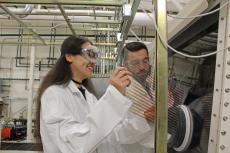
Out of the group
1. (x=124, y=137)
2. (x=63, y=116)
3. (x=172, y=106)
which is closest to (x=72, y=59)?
(x=63, y=116)

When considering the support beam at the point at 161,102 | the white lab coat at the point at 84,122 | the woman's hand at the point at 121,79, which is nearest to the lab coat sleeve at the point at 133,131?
the white lab coat at the point at 84,122

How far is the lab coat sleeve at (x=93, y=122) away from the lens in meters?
1.01

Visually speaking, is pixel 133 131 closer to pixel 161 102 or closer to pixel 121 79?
pixel 121 79

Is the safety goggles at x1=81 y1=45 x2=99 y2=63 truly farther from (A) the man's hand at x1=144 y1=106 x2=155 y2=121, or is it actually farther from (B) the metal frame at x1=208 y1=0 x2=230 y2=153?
(B) the metal frame at x1=208 y1=0 x2=230 y2=153

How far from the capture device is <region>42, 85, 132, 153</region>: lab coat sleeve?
3.32 ft

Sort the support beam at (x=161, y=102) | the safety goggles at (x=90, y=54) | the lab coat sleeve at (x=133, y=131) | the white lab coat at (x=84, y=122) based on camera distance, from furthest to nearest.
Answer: the safety goggles at (x=90, y=54), the lab coat sleeve at (x=133, y=131), the white lab coat at (x=84, y=122), the support beam at (x=161, y=102)

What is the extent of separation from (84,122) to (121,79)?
1.06 ft

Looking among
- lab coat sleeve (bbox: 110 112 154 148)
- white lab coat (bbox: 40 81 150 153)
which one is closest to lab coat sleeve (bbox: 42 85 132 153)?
white lab coat (bbox: 40 81 150 153)

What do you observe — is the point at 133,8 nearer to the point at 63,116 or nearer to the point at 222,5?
the point at 222,5

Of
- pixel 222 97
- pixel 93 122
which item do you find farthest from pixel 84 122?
pixel 222 97

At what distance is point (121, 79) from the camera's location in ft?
3.24

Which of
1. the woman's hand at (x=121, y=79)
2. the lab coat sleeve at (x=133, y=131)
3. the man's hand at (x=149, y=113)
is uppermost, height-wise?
the woman's hand at (x=121, y=79)

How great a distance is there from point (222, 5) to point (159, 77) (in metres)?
0.46

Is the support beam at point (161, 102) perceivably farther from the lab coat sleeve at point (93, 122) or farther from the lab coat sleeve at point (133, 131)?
the lab coat sleeve at point (133, 131)
